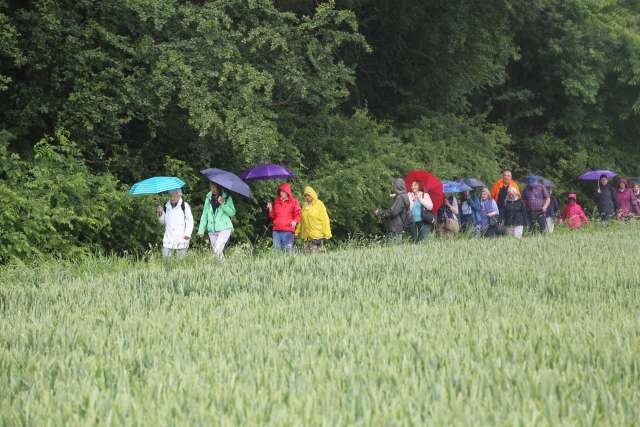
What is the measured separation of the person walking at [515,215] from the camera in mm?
17203

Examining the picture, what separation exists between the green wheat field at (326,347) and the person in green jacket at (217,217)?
3.23m

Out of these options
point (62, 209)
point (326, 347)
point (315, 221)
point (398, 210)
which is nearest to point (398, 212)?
point (398, 210)

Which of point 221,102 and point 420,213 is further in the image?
point 420,213

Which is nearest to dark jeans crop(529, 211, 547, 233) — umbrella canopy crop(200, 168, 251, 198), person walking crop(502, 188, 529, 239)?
person walking crop(502, 188, 529, 239)

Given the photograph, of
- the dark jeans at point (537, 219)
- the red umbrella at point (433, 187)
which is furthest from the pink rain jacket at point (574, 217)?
the red umbrella at point (433, 187)

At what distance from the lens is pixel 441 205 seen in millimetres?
19172

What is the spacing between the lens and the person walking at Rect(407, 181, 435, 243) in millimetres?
17219

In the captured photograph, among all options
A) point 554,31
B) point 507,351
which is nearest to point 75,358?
point 507,351

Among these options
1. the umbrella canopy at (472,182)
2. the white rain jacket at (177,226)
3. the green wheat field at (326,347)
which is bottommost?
the green wheat field at (326,347)

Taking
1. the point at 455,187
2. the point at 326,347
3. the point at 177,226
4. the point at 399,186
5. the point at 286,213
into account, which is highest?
the point at 455,187

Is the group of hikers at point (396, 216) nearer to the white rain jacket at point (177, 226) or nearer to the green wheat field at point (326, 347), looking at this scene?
the white rain jacket at point (177, 226)

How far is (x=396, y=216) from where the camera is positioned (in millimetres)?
16734

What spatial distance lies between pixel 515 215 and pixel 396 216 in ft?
8.31

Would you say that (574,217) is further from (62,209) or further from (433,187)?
(62,209)
